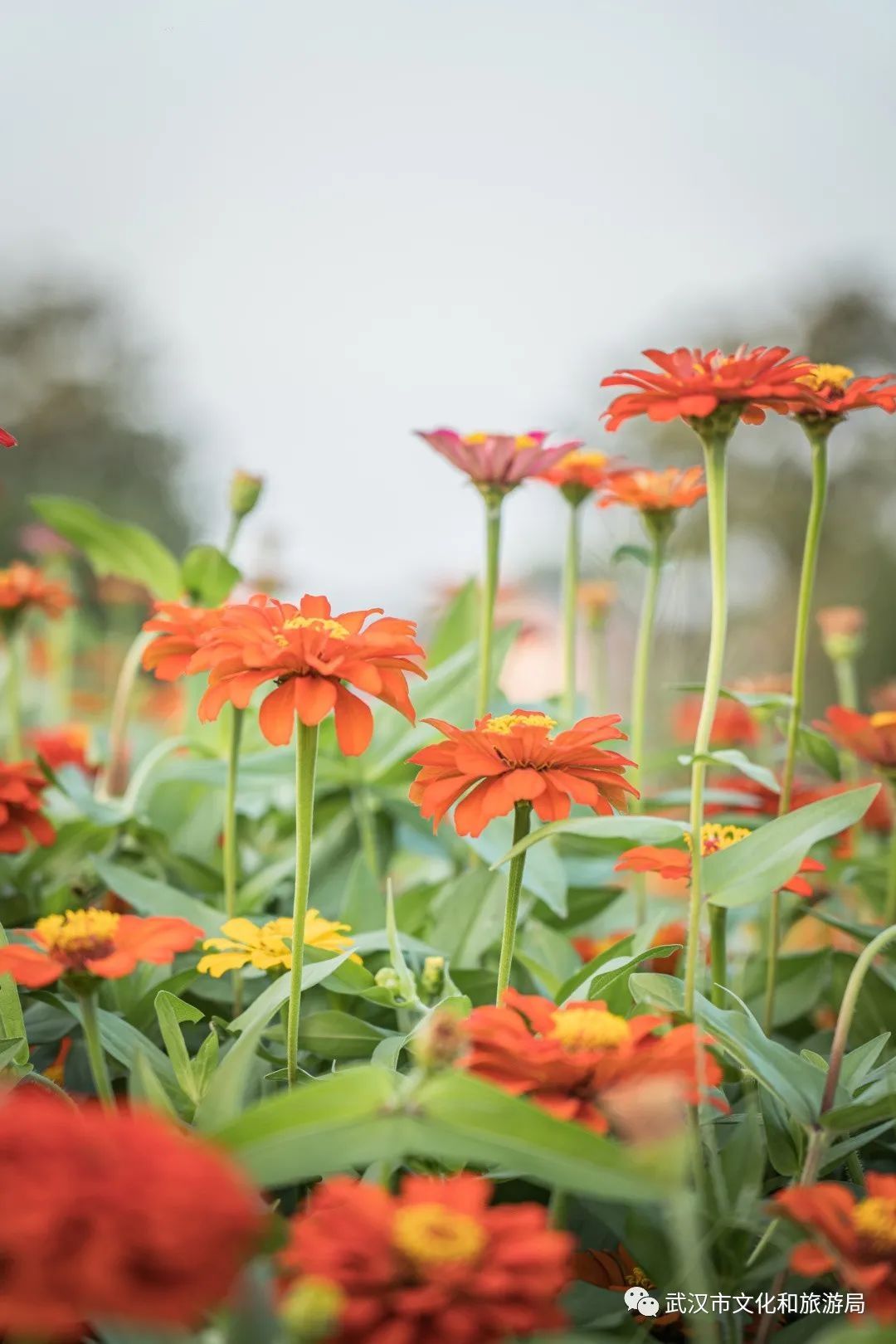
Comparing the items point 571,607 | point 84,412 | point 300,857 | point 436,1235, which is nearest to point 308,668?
Result: point 300,857

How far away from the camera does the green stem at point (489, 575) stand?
491mm

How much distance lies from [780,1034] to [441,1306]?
36 cm

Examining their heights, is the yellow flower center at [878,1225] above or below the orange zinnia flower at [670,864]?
below

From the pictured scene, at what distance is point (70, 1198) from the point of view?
0.18 meters

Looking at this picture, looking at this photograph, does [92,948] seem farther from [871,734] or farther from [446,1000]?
[871,734]

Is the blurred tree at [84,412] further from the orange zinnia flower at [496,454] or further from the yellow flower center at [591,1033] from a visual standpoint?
the yellow flower center at [591,1033]

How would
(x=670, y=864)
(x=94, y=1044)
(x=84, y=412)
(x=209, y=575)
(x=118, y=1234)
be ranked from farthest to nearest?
(x=84, y=412) → (x=209, y=575) → (x=670, y=864) → (x=94, y=1044) → (x=118, y=1234)

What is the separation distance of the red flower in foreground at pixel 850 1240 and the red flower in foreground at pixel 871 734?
26 centimetres

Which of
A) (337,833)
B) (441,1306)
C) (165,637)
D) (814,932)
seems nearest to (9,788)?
(165,637)

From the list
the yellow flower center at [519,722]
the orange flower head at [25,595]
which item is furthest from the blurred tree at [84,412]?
the yellow flower center at [519,722]

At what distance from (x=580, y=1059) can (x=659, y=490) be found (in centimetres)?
32

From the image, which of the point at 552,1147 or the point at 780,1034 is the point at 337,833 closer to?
the point at 780,1034

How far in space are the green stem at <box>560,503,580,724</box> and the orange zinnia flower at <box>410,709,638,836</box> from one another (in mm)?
184

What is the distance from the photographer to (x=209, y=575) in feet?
2.04
